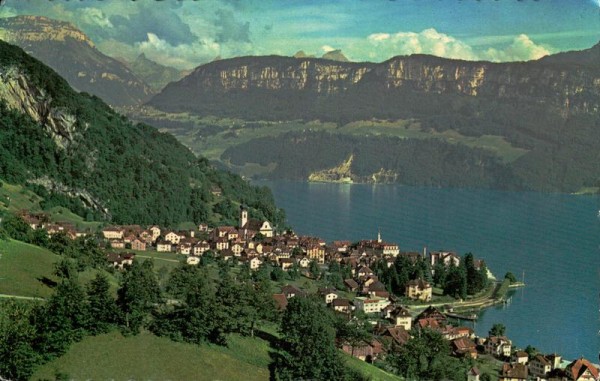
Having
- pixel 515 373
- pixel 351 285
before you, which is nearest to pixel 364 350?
pixel 515 373

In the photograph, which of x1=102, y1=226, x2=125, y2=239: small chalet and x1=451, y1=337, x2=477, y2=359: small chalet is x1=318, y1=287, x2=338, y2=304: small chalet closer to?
x1=451, y1=337, x2=477, y2=359: small chalet

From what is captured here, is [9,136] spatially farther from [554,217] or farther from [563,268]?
[554,217]

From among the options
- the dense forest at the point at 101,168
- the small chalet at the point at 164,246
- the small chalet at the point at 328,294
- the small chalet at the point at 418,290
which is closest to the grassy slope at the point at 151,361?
the small chalet at the point at 328,294

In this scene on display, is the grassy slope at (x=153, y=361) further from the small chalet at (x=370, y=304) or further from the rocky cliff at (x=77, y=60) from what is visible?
the rocky cliff at (x=77, y=60)

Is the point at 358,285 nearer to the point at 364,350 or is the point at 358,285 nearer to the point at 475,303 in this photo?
the point at 475,303

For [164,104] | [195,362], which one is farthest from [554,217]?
[164,104]

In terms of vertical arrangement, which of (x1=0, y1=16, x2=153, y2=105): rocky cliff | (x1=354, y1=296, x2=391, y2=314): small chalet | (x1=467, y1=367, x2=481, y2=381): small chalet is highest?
(x1=0, y1=16, x2=153, y2=105): rocky cliff

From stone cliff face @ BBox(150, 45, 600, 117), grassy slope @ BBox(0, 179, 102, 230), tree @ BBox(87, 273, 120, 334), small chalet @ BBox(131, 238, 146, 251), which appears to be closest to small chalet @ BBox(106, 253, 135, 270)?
grassy slope @ BBox(0, 179, 102, 230)
